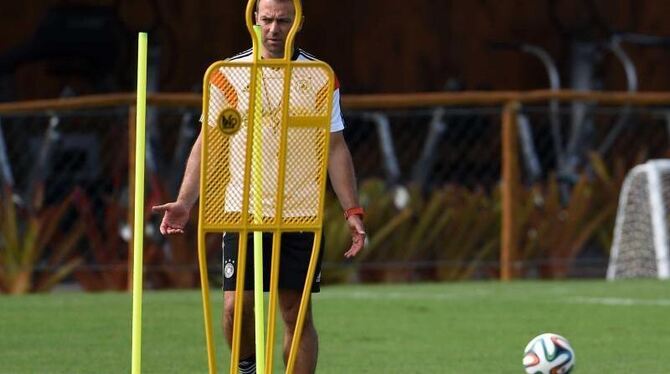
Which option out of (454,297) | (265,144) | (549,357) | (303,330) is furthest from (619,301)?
(265,144)

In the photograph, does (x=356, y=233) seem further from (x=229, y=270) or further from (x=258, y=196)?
(x=258, y=196)

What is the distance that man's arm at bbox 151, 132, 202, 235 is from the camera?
689 centimetres

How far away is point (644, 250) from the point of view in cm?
1597

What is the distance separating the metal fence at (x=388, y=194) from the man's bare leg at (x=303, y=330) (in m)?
7.41

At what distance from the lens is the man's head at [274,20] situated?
6.84 metres

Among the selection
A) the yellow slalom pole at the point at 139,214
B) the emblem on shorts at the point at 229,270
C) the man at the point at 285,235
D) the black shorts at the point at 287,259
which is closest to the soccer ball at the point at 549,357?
the man at the point at 285,235

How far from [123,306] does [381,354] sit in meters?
3.21

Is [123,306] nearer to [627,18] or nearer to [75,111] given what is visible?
[75,111]

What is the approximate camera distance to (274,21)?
684cm

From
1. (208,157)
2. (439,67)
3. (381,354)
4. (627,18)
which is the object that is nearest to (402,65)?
(439,67)

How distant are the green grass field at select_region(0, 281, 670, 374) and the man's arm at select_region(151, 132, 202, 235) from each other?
91.9 inches

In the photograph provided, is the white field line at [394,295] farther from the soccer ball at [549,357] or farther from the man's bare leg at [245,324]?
the man's bare leg at [245,324]

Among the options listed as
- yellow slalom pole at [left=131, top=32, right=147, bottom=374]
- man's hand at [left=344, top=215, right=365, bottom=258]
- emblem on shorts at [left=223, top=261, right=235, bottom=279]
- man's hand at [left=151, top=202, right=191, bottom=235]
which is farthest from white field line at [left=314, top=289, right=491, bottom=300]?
yellow slalom pole at [left=131, top=32, right=147, bottom=374]

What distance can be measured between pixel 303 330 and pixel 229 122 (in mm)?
1490
